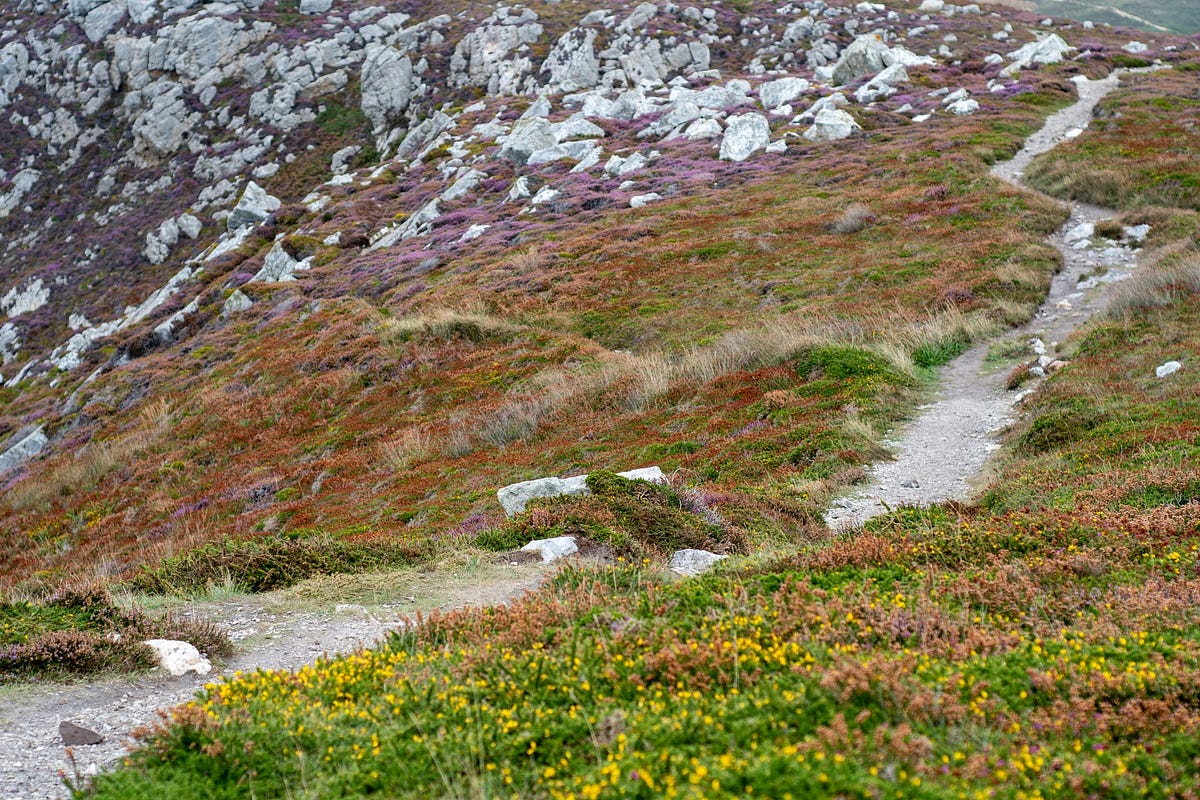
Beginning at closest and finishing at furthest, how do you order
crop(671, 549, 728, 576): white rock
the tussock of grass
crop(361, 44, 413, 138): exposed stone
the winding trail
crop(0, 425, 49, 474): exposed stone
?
the tussock of grass → crop(671, 549, 728, 576): white rock → the winding trail → crop(0, 425, 49, 474): exposed stone → crop(361, 44, 413, 138): exposed stone

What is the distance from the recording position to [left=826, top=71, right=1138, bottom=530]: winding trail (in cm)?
1261

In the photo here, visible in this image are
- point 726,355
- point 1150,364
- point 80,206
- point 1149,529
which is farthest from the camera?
point 80,206

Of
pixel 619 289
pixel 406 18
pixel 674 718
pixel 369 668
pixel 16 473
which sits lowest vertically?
pixel 16 473

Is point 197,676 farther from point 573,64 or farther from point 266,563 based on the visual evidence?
point 573,64

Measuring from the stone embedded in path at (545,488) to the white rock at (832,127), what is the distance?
44241 mm

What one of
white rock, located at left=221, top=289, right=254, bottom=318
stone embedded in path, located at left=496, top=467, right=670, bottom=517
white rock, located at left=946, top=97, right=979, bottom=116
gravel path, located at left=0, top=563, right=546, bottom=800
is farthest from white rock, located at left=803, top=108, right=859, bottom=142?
gravel path, located at left=0, top=563, right=546, bottom=800

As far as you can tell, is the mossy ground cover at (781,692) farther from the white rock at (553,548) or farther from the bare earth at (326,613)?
the white rock at (553,548)

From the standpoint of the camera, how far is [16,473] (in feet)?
108

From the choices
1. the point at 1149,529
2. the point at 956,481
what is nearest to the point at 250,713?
the point at 1149,529

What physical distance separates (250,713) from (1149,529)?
28.0ft

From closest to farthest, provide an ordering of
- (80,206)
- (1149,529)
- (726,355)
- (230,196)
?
1. (1149,529)
2. (726,355)
3. (230,196)
4. (80,206)

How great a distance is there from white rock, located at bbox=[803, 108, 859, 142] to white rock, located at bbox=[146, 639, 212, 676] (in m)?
51.4

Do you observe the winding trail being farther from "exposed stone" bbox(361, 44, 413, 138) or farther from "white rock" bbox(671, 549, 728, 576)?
"exposed stone" bbox(361, 44, 413, 138)

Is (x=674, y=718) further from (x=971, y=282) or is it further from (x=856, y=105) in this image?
(x=856, y=105)
